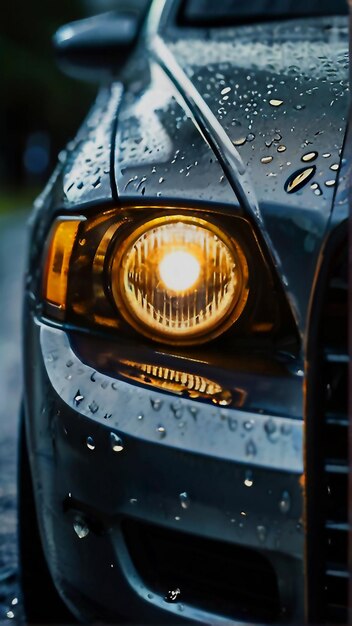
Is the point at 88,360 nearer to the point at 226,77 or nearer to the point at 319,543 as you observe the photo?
the point at 319,543

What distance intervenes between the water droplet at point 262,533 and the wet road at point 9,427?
3.33 feet

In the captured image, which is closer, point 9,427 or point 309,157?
point 309,157

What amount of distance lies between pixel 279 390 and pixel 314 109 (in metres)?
0.59

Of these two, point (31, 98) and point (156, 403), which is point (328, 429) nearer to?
point (156, 403)

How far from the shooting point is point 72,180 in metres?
2.14

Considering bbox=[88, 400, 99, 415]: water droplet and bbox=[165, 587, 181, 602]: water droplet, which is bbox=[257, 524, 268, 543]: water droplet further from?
bbox=[88, 400, 99, 415]: water droplet

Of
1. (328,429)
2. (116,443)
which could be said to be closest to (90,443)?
(116,443)

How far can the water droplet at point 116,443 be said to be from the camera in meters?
1.78

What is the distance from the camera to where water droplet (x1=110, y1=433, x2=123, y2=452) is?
1778 mm

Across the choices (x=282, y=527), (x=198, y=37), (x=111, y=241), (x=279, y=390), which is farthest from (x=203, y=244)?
(x=198, y=37)

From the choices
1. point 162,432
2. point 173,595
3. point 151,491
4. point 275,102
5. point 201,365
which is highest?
point 275,102

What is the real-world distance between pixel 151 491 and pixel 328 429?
1.06 ft

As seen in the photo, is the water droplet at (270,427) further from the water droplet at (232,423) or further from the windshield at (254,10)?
the windshield at (254,10)

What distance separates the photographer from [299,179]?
1777 millimetres
